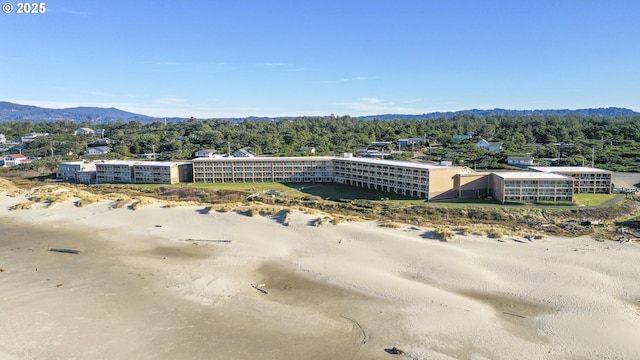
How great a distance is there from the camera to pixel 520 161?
6612 cm

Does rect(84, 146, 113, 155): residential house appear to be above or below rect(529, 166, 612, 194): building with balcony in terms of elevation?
above

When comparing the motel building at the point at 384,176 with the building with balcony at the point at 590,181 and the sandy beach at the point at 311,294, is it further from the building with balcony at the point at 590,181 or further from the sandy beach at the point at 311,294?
the sandy beach at the point at 311,294

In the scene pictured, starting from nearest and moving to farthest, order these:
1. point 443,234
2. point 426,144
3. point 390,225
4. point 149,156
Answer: point 443,234, point 390,225, point 149,156, point 426,144

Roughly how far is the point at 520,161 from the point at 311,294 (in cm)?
5430

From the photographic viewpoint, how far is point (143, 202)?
41.3m

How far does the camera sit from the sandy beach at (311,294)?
17672 millimetres

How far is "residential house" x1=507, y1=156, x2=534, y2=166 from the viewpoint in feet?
215

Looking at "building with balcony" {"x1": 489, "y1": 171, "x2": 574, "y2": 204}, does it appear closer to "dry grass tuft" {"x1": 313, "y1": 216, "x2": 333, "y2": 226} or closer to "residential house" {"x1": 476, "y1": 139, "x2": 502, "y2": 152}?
"dry grass tuft" {"x1": 313, "y1": 216, "x2": 333, "y2": 226}

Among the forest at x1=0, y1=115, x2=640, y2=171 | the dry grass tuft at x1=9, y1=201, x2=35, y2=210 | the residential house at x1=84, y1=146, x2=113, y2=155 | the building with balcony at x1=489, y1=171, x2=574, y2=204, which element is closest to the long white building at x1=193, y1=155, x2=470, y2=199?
the building with balcony at x1=489, y1=171, x2=574, y2=204

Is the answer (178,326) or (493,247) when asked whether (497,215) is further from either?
(178,326)

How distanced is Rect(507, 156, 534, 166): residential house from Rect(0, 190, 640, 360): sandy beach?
122 feet

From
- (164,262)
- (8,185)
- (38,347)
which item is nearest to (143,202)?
(164,262)

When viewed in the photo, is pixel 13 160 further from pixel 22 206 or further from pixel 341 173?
pixel 341 173

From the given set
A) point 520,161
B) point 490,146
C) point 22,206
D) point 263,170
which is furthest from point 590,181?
point 22,206
